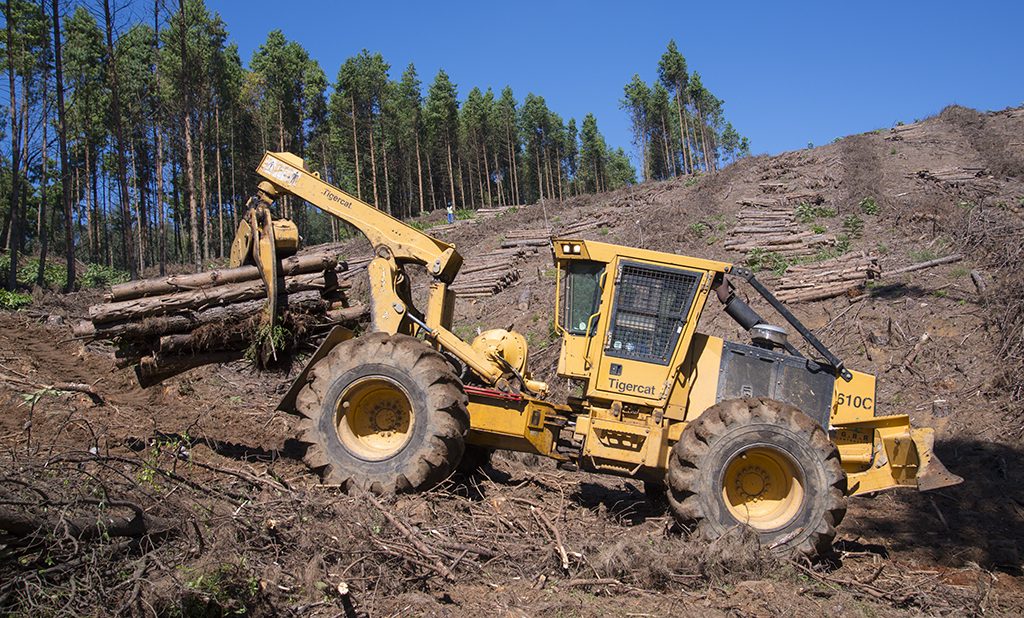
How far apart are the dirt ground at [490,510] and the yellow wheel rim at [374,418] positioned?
57 cm

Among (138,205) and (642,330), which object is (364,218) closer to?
(642,330)

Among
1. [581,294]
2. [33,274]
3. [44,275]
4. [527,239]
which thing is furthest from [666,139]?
[581,294]

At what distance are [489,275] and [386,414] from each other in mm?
12685

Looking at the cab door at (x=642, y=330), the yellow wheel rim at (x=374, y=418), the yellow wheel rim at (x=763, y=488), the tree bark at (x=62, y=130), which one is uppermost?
the tree bark at (x=62, y=130)

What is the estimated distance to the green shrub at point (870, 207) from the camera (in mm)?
18841

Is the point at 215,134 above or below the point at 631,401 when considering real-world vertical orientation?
above

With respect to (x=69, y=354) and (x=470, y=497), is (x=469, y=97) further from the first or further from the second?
(x=470, y=497)

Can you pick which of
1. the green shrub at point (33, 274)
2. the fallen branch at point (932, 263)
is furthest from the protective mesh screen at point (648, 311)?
the green shrub at point (33, 274)

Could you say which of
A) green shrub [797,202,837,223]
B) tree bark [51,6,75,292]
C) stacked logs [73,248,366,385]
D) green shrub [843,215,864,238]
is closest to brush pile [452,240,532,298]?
green shrub [797,202,837,223]

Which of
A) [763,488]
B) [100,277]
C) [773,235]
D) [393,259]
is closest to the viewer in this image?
[763,488]

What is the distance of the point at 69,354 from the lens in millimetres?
13445

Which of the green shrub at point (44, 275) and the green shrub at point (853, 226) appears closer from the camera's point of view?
the green shrub at point (853, 226)

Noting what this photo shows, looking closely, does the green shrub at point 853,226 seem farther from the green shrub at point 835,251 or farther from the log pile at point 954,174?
the log pile at point 954,174

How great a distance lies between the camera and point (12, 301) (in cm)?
1700
